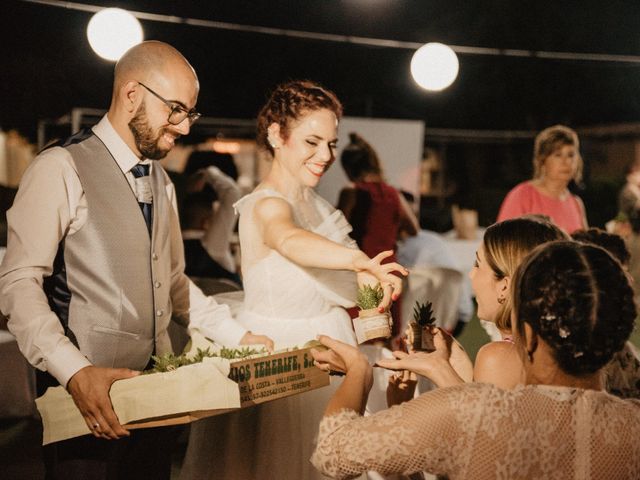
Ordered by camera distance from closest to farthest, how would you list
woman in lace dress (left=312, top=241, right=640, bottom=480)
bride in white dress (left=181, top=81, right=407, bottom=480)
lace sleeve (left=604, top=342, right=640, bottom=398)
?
woman in lace dress (left=312, top=241, right=640, bottom=480), bride in white dress (left=181, top=81, right=407, bottom=480), lace sleeve (left=604, top=342, right=640, bottom=398)

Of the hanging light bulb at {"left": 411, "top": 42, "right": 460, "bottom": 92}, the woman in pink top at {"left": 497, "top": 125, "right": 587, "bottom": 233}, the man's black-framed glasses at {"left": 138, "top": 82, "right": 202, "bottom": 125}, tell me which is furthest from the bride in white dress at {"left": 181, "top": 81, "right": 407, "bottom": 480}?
the hanging light bulb at {"left": 411, "top": 42, "right": 460, "bottom": 92}

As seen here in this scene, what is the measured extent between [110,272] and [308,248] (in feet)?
1.92

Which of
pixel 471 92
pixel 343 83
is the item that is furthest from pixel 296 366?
pixel 471 92

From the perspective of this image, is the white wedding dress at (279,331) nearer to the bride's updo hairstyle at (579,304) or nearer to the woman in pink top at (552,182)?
the bride's updo hairstyle at (579,304)

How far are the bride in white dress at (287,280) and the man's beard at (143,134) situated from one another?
1.52 ft

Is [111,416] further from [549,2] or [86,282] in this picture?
[549,2]

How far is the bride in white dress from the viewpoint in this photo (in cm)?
219

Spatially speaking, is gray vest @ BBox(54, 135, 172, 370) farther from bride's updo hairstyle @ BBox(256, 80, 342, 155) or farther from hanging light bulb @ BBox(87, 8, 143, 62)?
hanging light bulb @ BBox(87, 8, 143, 62)

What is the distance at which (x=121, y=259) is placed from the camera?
1.86 metres

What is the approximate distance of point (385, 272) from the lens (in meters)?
1.88

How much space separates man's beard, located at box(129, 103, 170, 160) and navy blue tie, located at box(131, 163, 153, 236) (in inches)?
2.2

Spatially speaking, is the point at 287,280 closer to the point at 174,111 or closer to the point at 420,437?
the point at 174,111

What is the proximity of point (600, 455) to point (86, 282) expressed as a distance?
1.30 m

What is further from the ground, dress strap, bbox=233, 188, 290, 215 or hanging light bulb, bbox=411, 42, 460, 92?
hanging light bulb, bbox=411, 42, 460, 92
